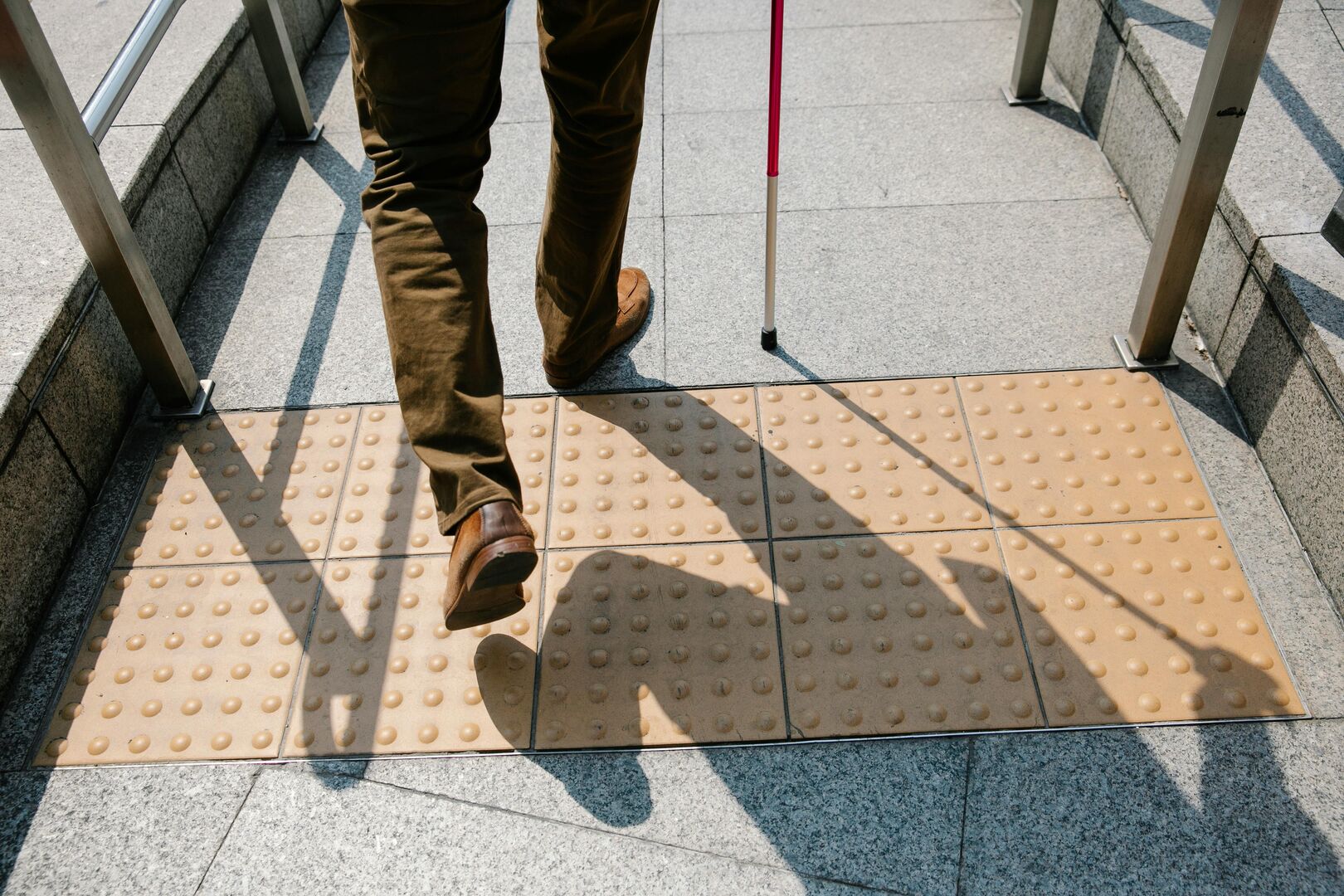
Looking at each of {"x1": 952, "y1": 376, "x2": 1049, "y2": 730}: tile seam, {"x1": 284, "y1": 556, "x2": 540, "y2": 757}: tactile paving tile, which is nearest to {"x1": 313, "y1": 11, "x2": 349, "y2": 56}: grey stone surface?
{"x1": 284, "y1": 556, "x2": 540, "y2": 757}: tactile paving tile

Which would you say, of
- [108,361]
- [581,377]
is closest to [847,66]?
[581,377]

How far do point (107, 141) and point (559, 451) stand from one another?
5.50ft

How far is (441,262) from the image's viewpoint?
203 centimetres

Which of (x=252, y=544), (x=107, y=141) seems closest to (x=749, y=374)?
(x=252, y=544)

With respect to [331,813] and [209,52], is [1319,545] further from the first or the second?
[209,52]

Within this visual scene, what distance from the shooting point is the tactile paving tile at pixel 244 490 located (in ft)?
8.25

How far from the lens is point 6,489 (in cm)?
227

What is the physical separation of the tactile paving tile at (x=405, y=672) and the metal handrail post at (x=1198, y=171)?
1.71 meters

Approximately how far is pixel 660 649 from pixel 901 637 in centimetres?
52

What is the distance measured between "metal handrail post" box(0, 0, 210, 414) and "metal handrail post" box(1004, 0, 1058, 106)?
9.41ft

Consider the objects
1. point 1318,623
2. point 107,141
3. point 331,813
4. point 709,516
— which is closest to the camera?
point 331,813

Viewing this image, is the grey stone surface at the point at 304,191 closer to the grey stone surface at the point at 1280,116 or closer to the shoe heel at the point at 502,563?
the shoe heel at the point at 502,563

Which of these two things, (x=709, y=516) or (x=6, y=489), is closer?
(x=6, y=489)

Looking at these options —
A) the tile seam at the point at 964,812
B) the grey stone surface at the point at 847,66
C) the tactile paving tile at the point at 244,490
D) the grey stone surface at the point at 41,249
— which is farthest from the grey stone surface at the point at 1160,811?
the grey stone surface at the point at 847,66
